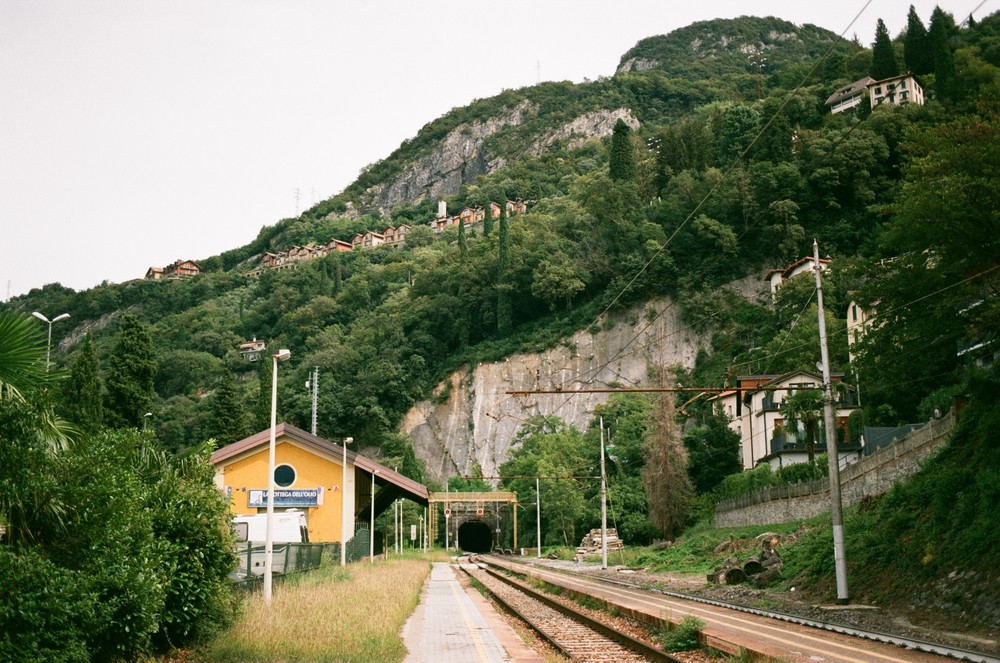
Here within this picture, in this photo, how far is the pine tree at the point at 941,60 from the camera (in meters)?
87.4

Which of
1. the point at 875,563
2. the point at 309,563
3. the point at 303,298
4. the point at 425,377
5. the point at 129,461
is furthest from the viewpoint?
the point at 303,298

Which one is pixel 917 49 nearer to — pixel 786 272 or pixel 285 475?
pixel 786 272

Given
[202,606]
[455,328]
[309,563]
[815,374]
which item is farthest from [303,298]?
[202,606]

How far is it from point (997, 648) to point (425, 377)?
99.8 m

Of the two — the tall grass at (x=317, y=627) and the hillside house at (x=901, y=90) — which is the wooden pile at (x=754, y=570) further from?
the hillside house at (x=901, y=90)

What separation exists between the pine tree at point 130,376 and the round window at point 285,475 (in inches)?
715

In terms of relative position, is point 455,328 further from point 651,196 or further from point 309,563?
point 309,563

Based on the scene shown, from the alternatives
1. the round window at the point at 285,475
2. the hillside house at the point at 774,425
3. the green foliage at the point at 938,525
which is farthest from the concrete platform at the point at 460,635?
the hillside house at the point at 774,425

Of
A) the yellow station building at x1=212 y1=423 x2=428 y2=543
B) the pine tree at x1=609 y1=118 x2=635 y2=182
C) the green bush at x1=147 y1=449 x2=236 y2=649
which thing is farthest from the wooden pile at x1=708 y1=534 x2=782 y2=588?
the pine tree at x1=609 y1=118 x2=635 y2=182

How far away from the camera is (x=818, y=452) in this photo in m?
54.7

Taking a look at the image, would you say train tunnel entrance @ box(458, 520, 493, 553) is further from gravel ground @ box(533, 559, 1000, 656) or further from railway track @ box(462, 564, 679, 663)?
railway track @ box(462, 564, 679, 663)

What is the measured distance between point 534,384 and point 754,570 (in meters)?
70.9

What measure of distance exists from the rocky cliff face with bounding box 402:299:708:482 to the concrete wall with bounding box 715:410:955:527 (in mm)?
47314

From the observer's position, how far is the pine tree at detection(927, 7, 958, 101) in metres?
87.4
